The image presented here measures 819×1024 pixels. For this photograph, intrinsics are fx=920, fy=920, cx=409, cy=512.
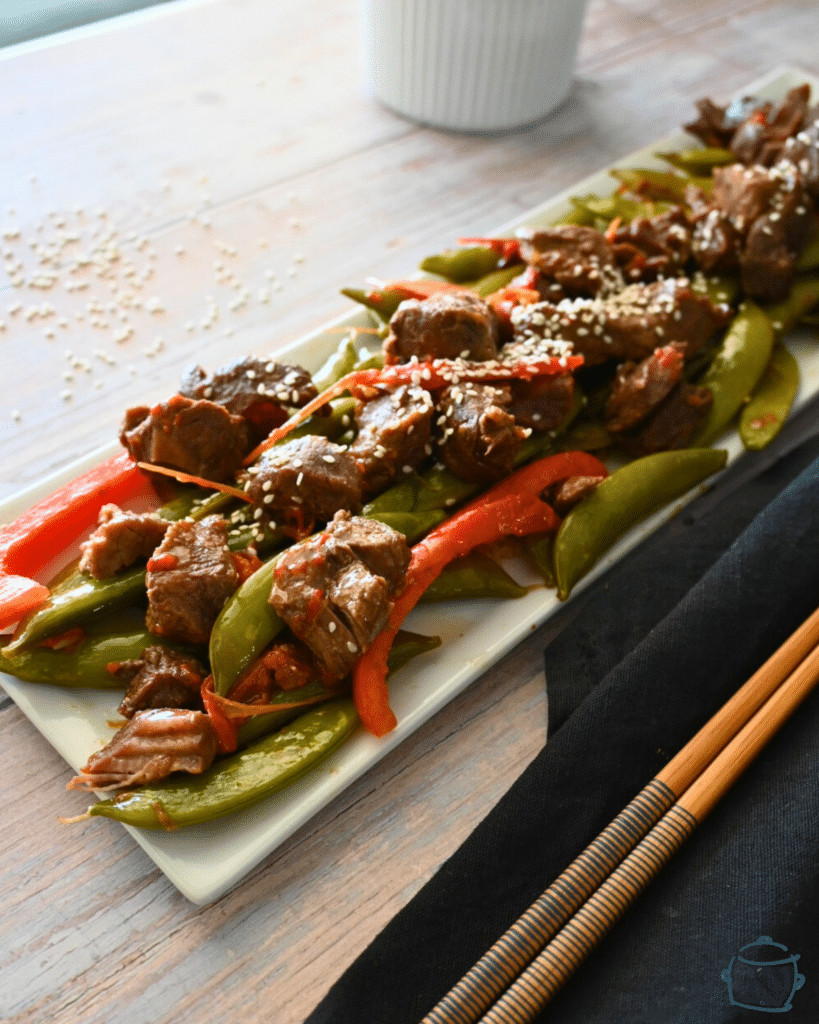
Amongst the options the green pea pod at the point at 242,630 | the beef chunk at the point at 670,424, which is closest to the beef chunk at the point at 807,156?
the beef chunk at the point at 670,424

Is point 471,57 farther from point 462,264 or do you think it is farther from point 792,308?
point 792,308

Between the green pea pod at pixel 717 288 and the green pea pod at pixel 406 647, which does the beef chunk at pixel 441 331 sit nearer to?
the green pea pod at pixel 406 647

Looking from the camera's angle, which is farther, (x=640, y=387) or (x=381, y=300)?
(x=381, y=300)

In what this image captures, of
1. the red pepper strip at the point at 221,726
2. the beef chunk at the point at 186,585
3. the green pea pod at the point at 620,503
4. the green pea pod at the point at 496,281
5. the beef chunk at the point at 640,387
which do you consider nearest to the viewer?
the red pepper strip at the point at 221,726

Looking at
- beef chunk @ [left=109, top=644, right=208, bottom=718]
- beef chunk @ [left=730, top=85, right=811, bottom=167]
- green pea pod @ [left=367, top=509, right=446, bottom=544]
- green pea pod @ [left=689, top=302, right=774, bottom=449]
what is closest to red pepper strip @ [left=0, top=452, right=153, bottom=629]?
beef chunk @ [left=109, top=644, right=208, bottom=718]

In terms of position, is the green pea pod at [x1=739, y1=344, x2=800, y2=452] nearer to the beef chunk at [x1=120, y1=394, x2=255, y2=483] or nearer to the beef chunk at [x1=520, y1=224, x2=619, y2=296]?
the beef chunk at [x1=520, y1=224, x2=619, y2=296]

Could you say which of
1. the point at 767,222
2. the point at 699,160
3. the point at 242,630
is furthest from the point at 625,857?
the point at 699,160

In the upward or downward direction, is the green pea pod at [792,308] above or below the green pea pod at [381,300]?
below
